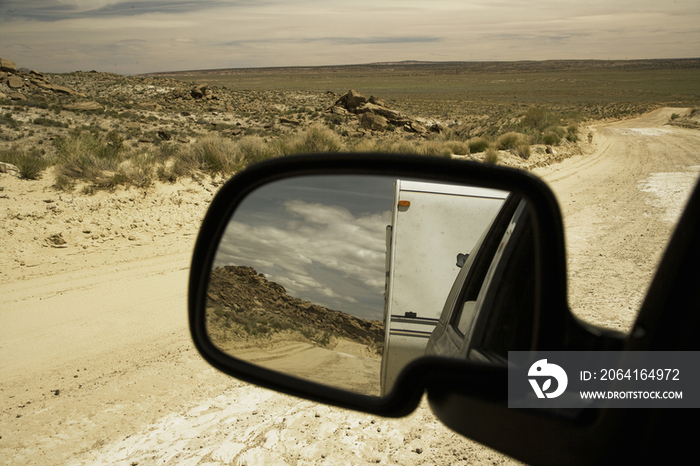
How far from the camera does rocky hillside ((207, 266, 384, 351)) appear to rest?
179 cm

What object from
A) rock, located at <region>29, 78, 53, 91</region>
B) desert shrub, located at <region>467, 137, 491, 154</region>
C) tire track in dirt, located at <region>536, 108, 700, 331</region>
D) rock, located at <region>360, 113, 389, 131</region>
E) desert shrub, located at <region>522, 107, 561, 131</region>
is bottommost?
tire track in dirt, located at <region>536, 108, 700, 331</region>

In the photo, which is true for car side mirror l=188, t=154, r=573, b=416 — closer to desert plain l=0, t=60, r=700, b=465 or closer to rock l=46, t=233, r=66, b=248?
desert plain l=0, t=60, r=700, b=465

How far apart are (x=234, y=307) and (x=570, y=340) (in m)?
1.54

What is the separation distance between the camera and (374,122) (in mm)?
33656

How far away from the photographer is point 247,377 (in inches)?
69.1

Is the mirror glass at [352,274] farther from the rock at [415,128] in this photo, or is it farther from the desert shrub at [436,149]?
the rock at [415,128]

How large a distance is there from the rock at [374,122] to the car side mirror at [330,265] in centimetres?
3113

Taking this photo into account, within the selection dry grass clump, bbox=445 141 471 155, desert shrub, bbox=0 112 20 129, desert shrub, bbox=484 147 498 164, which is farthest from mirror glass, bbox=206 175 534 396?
desert shrub, bbox=0 112 20 129

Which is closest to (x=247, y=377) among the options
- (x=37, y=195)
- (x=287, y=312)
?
(x=287, y=312)

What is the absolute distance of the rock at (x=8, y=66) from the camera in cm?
5191

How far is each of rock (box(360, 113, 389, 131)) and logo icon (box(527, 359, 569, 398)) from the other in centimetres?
3217

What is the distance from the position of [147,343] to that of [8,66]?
62.6 m

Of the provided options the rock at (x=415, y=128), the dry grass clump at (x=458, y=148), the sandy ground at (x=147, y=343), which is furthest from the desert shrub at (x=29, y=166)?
the rock at (x=415, y=128)

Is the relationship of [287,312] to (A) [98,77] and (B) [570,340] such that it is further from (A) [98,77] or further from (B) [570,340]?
(A) [98,77]
